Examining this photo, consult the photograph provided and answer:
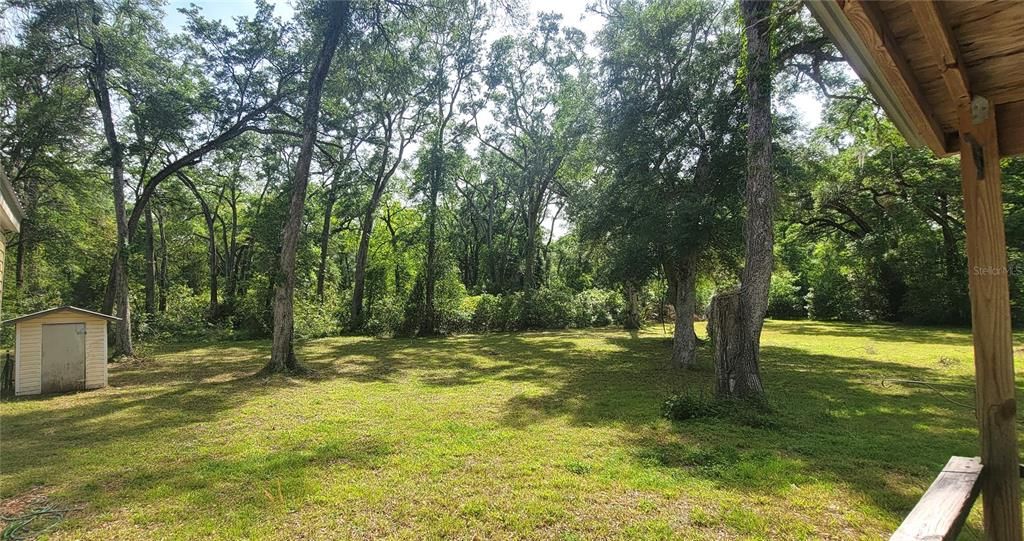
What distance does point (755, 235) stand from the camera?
6.80 m

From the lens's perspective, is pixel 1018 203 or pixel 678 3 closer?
pixel 678 3

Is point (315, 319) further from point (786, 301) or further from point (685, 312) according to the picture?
point (786, 301)

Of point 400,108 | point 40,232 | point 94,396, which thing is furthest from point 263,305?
point 94,396

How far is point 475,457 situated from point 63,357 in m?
8.45

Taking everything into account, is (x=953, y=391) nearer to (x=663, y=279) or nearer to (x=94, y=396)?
(x=663, y=279)

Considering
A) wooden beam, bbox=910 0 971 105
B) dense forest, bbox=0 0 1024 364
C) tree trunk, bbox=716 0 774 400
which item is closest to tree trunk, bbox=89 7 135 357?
dense forest, bbox=0 0 1024 364

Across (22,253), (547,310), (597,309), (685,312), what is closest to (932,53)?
(685,312)

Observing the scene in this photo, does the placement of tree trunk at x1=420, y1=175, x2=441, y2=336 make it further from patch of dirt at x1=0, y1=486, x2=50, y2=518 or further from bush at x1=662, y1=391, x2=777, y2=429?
patch of dirt at x1=0, y1=486, x2=50, y2=518

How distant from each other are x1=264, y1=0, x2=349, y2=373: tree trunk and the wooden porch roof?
416 inches

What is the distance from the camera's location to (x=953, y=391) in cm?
779

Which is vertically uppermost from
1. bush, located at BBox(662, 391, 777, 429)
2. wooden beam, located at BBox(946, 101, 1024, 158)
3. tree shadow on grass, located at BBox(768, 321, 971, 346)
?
wooden beam, located at BBox(946, 101, 1024, 158)

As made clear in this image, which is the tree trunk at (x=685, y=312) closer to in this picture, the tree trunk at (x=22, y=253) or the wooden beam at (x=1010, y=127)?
the wooden beam at (x=1010, y=127)

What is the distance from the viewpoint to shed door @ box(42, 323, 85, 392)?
8.08m

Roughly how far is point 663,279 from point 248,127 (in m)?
13.1
